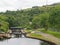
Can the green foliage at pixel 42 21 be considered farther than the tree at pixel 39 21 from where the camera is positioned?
No

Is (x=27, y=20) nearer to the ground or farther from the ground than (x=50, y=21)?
nearer to the ground

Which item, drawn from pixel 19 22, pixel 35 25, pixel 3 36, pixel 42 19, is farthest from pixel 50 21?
pixel 19 22

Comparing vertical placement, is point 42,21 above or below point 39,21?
above

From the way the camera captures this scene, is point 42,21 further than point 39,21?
No

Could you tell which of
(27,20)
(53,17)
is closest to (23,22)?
(27,20)

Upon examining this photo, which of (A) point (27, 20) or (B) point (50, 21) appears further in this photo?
(A) point (27, 20)

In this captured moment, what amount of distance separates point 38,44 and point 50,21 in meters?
14.6

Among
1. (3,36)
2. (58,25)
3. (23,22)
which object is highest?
(58,25)

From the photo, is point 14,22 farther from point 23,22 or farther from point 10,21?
point 23,22

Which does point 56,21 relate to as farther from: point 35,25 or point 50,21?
point 35,25

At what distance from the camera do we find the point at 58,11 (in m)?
53.2

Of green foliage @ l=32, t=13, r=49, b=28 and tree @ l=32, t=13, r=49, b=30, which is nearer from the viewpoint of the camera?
green foliage @ l=32, t=13, r=49, b=28

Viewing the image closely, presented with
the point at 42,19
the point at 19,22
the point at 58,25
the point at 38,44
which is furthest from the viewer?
the point at 19,22

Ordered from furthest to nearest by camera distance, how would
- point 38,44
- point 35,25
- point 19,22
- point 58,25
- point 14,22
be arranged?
point 19,22 < point 14,22 < point 35,25 < point 58,25 < point 38,44
